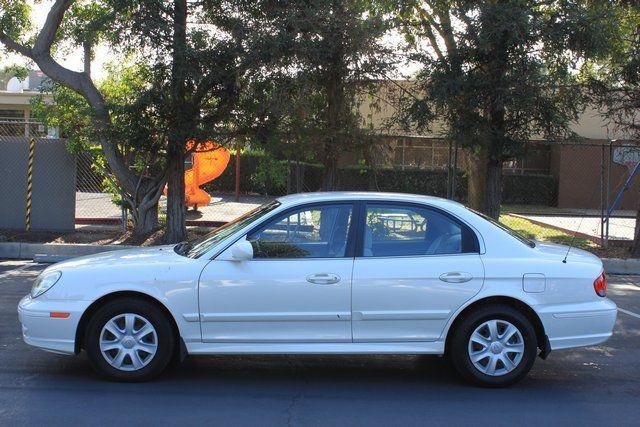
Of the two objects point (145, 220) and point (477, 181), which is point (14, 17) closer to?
point (145, 220)

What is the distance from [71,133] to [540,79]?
9007 millimetres

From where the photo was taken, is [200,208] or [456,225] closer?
[456,225]

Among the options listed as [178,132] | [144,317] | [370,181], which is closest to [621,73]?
[370,181]

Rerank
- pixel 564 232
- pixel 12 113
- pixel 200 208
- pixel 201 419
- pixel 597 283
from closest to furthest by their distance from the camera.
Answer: pixel 201 419 < pixel 597 283 < pixel 564 232 < pixel 200 208 < pixel 12 113

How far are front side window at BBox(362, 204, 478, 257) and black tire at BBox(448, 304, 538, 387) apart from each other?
530 millimetres

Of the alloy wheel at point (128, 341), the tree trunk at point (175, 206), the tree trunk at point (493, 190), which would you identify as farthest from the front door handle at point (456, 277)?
the tree trunk at point (175, 206)

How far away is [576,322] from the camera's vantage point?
5.44m

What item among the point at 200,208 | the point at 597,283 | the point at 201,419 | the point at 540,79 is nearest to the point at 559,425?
the point at 597,283

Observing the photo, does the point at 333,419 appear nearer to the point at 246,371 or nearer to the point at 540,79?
the point at 246,371

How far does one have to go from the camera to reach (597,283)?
18.1ft

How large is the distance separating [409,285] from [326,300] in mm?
659

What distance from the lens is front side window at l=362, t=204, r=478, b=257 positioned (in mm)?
5527

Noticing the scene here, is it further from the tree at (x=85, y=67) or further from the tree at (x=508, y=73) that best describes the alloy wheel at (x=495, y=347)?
the tree at (x=85, y=67)

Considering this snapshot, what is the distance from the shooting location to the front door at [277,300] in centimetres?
527
